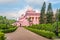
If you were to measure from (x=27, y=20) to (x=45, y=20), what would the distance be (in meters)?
43.0

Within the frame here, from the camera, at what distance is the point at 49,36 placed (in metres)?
25.0

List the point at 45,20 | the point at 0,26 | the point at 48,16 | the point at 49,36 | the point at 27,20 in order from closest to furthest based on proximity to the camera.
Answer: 1. the point at 49,36
2. the point at 0,26
3. the point at 48,16
4. the point at 45,20
5. the point at 27,20

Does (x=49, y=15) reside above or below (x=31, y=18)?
above

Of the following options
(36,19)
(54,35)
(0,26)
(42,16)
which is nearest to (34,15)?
(36,19)

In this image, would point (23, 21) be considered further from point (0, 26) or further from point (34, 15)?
point (0, 26)

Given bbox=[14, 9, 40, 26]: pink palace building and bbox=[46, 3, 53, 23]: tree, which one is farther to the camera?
bbox=[14, 9, 40, 26]: pink palace building

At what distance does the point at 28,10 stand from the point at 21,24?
9.20 m

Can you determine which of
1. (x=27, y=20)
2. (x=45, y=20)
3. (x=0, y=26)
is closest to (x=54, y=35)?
(x=0, y=26)

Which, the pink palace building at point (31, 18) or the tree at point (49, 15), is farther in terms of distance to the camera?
the pink palace building at point (31, 18)

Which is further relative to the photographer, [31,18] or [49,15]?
[31,18]

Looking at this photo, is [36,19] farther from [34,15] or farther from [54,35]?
[54,35]

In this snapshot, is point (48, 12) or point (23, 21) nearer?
point (48, 12)

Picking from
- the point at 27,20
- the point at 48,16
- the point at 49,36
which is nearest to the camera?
the point at 49,36

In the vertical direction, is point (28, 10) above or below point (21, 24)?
above
